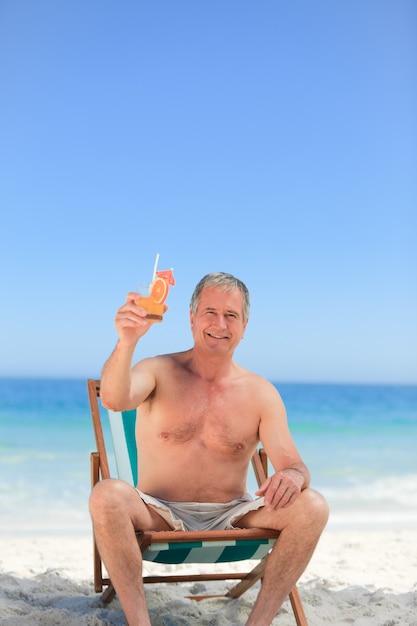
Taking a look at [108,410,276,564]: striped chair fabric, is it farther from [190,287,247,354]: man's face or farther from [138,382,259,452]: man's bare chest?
[190,287,247,354]: man's face

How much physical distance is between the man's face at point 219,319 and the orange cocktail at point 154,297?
1.64 ft

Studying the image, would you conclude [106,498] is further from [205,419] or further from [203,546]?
[205,419]

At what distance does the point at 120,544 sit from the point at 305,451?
13.3 meters

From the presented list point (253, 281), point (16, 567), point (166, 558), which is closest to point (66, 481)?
point (16, 567)

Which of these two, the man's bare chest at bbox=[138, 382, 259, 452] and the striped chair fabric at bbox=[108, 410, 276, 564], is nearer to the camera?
the striped chair fabric at bbox=[108, 410, 276, 564]

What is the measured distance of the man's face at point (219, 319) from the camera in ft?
10.4

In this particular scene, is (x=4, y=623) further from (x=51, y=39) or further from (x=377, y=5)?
(x=51, y=39)

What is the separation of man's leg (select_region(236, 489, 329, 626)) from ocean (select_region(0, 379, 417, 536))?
4.77 metres

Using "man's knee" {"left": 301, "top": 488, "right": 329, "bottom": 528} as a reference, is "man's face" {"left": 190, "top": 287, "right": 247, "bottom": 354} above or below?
above

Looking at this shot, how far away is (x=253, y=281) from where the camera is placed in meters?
24.4

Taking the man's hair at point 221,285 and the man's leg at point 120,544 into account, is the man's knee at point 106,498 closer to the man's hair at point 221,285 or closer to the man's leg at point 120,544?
the man's leg at point 120,544

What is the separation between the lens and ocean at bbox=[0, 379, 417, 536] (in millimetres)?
8734

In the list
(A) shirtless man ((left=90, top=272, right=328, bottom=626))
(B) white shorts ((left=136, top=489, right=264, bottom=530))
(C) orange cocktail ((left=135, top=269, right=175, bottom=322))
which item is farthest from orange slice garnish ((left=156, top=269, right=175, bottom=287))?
(B) white shorts ((left=136, top=489, right=264, bottom=530))

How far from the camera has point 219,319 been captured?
315 cm
